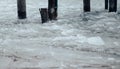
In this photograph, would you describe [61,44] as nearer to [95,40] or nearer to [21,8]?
[95,40]

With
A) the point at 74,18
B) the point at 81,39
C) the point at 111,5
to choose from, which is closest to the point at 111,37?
the point at 81,39

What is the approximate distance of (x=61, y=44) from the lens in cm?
645

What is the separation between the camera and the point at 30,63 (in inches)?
202

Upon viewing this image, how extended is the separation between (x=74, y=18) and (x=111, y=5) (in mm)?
1700

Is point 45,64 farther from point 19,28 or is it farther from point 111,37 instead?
point 19,28

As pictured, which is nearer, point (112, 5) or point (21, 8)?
point (21, 8)

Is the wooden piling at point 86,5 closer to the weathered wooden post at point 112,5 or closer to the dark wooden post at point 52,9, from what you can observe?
the weathered wooden post at point 112,5

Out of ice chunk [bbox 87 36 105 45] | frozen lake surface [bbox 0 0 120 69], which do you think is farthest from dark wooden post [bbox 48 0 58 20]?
ice chunk [bbox 87 36 105 45]

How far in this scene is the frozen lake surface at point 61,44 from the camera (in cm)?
513

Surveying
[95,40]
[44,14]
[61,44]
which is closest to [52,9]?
[44,14]

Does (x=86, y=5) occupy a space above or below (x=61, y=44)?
above

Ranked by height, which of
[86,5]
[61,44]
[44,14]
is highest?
[86,5]

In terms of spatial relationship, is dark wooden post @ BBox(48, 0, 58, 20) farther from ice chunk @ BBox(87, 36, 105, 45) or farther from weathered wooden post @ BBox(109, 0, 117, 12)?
ice chunk @ BBox(87, 36, 105, 45)

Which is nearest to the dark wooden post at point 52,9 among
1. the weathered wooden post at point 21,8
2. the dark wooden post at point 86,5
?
the weathered wooden post at point 21,8
